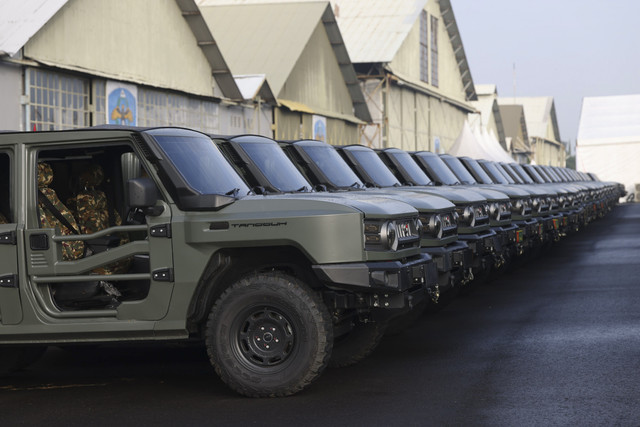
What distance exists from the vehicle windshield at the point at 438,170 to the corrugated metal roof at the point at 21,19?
9165 mm

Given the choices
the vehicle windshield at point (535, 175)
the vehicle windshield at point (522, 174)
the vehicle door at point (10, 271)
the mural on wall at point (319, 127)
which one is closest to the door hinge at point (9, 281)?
the vehicle door at point (10, 271)

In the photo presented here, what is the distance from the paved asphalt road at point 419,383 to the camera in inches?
294

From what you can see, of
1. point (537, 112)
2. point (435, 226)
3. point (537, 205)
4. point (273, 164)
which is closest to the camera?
point (273, 164)

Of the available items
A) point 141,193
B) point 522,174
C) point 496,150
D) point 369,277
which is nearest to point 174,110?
point 522,174

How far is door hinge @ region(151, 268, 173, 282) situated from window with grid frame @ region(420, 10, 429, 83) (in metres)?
58.9

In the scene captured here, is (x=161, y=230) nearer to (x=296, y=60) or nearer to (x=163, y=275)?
(x=163, y=275)

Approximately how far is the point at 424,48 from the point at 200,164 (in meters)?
59.6

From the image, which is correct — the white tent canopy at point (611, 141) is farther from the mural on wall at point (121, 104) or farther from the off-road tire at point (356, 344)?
the off-road tire at point (356, 344)

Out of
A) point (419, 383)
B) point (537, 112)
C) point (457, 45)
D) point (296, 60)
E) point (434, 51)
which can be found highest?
point (457, 45)

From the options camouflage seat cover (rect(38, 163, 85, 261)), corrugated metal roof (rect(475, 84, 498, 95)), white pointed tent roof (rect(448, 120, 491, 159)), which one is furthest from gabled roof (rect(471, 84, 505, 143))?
camouflage seat cover (rect(38, 163, 85, 261))

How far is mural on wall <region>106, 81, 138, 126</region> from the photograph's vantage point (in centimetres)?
2809

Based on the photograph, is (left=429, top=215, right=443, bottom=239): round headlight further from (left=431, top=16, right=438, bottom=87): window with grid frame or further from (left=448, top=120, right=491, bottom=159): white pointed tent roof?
(left=431, top=16, right=438, bottom=87): window with grid frame

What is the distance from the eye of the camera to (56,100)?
25.8m

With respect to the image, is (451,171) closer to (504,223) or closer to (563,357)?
(504,223)
